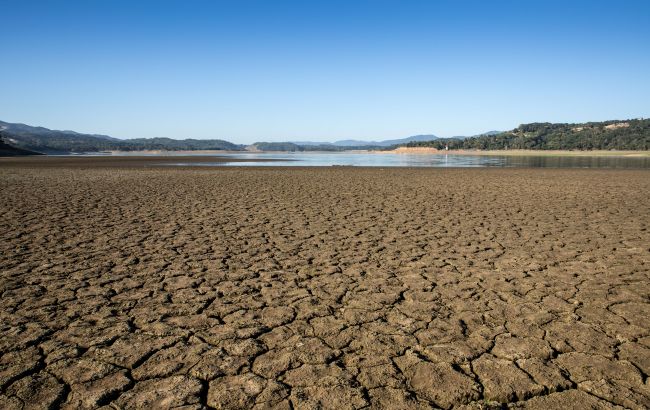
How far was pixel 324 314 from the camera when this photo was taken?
4.19 metres

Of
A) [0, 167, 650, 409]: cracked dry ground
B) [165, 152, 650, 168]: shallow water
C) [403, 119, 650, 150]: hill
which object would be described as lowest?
[0, 167, 650, 409]: cracked dry ground

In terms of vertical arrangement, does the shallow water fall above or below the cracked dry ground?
above

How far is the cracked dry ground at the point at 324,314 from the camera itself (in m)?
2.90

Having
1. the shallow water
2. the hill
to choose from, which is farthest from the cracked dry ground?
the hill

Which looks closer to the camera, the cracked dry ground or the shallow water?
the cracked dry ground

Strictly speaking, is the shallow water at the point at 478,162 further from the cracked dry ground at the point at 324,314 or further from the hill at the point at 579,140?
the hill at the point at 579,140

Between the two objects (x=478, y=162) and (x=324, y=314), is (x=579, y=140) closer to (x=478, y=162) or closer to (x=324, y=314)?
→ (x=478, y=162)

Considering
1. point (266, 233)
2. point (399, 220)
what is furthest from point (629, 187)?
point (266, 233)

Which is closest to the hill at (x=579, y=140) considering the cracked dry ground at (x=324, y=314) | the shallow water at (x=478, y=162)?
the shallow water at (x=478, y=162)

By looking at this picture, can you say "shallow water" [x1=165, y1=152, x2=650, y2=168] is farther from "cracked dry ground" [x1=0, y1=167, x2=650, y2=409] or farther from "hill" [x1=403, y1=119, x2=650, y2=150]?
"hill" [x1=403, y1=119, x2=650, y2=150]

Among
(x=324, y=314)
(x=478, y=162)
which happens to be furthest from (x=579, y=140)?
(x=324, y=314)

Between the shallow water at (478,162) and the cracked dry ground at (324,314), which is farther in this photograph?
the shallow water at (478,162)

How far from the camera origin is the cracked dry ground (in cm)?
290

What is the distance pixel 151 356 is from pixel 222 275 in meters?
2.12
